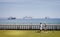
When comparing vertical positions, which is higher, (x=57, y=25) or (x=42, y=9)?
(x=42, y=9)

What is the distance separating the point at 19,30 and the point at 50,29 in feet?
5.44

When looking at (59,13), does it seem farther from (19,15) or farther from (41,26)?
(19,15)

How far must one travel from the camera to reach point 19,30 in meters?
6.05

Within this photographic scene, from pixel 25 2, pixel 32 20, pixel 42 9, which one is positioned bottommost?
pixel 32 20

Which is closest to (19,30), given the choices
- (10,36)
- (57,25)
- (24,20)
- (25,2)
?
(24,20)

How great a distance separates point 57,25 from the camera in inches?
234

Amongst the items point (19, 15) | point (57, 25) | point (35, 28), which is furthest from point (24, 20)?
point (57, 25)

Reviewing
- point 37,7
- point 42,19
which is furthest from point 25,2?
point 42,19

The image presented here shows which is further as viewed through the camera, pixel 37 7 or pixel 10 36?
pixel 37 7

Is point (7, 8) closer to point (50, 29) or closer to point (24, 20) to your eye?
point (24, 20)

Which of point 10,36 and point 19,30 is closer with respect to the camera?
point 10,36

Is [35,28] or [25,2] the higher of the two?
[25,2]

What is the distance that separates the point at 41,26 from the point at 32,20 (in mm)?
560

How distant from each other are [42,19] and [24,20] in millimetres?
933
